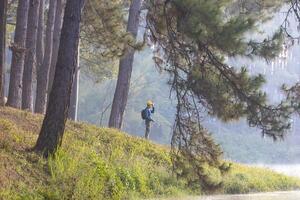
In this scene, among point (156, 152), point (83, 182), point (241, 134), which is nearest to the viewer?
point (83, 182)

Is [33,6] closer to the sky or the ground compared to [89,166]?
closer to the sky

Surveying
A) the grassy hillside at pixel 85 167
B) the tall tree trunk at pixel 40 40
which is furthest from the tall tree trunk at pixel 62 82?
the tall tree trunk at pixel 40 40

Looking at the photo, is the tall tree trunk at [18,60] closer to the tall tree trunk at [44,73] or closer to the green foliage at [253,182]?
the tall tree trunk at [44,73]

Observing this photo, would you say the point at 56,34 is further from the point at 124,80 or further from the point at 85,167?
the point at 85,167

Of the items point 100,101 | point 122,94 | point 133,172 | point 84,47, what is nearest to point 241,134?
point 100,101

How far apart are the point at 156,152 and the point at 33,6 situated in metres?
5.67

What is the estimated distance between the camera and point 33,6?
17.6 metres

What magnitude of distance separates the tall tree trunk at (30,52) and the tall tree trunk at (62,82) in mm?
6995

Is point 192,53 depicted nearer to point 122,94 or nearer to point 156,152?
point 156,152

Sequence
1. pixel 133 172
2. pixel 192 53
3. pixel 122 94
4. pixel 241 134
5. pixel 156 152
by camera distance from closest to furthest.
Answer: pixel 192 53 → pixel 133 172 → pixel 156 152 → pixel 122 94 → pixel 241 134

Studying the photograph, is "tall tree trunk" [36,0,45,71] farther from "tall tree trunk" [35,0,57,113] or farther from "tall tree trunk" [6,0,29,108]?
"tall tree trunk" [6,0,29,108]

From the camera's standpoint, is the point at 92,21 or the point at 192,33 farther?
the point at 92,21

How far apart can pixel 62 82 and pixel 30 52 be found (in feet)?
25.8

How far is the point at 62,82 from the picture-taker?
35.5ft
